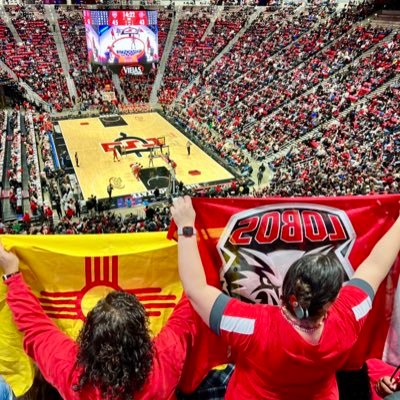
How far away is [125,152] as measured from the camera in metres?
26.8

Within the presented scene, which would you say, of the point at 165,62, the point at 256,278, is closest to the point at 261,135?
the point at 165,62

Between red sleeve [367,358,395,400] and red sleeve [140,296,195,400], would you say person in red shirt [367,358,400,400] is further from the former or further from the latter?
red sleeve [140,296,195,400]

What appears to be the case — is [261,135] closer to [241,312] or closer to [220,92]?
[220,92]

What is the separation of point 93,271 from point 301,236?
1654mm

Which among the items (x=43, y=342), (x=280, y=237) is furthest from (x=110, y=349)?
(x=280, y=237)

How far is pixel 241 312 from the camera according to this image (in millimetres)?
2250

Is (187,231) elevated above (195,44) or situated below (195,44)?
below

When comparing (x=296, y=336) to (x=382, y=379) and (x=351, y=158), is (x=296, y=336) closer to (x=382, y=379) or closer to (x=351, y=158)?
(x=382, y=379)

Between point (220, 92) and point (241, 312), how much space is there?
34.0 metres

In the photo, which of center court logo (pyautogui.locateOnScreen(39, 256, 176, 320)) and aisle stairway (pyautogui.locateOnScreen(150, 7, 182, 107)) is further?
aisle stairway (pyautogui.locateOnScreen(150, 7, 182, 107))

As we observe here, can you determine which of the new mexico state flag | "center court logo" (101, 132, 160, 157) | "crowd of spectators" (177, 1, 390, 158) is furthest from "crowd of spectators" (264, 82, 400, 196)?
the new mexico state flag

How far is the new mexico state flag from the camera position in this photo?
11.0ft

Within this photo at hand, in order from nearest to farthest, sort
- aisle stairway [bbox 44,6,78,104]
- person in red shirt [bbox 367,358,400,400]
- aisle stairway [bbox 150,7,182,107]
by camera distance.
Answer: person in red shirt [bbox 367,358,400,400] < aisle stairway [bbox 44,6,78,104] < aisle stairway [bbox 150,7,182,107]

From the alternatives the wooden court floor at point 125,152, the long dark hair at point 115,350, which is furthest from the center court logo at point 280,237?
the wooden court floor at point 125,152
